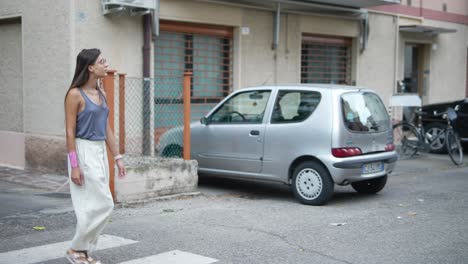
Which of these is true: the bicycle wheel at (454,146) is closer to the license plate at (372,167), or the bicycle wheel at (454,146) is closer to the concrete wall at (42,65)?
the license plate at (372,167)

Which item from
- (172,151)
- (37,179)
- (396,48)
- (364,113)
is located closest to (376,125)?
(364,113)

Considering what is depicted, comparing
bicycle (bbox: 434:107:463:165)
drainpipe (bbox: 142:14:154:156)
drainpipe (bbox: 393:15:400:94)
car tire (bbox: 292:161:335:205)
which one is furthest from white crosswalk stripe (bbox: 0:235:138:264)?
drainpipe (bbox: 393:15:400:94)

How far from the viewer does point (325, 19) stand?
1514 cm

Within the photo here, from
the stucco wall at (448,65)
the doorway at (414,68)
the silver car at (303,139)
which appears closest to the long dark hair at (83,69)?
the silver car at (303,139)

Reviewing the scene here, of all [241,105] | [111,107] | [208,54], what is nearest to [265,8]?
[208,54]

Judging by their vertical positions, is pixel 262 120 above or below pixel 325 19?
below

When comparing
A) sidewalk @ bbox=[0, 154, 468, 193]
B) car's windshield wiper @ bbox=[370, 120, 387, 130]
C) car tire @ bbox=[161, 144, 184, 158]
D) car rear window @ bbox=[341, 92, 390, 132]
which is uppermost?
car rear window @ bbox=[341, 92, 390, 132]

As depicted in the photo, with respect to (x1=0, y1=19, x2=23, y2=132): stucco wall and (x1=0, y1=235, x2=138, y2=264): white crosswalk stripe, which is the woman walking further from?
(x1=0, y1=19, x2=23, y2=132): stucco wall

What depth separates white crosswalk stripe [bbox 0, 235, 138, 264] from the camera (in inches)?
232

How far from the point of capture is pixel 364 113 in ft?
29.2

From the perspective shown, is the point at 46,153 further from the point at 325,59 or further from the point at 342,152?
the point at 325,59

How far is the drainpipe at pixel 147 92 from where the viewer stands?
10641 millimetres

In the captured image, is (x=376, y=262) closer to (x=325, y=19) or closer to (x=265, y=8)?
(x=265, y=8)

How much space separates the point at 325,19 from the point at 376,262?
33.1ft
